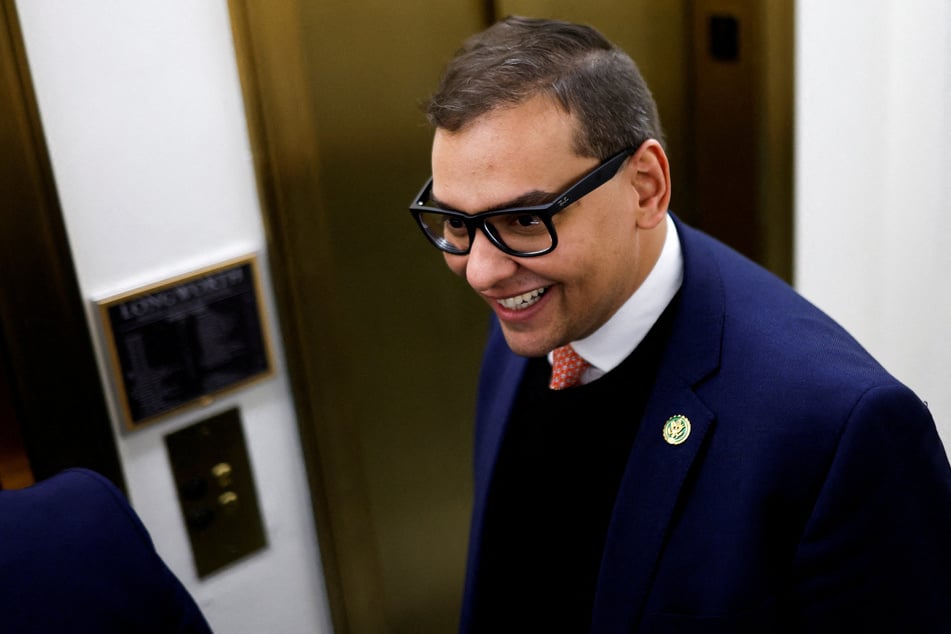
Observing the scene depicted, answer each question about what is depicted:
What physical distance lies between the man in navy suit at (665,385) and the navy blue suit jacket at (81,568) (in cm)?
63

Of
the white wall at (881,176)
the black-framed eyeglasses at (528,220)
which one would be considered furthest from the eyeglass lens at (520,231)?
the white wall at (881,176)

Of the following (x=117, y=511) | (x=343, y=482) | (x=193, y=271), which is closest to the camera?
(x=117, y=511)

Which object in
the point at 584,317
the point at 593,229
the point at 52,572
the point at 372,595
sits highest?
the point at 593,229

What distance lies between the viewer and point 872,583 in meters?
1.42

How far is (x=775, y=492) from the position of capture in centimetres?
145

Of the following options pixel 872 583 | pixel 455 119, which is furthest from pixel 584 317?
pixel 872 583

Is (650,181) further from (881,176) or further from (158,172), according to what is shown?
(881,176)

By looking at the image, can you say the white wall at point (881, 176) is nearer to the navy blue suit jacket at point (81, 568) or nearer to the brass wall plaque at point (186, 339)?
the brass wall plaque at point (186, 339)

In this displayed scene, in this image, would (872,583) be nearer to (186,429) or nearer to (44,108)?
(186,429)

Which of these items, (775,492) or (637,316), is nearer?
(775,492)

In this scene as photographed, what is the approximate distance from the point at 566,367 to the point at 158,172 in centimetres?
78

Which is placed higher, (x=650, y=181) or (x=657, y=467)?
(x=650, y=181)

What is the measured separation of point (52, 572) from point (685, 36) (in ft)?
6.59

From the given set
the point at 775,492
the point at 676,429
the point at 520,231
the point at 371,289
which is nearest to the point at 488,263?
the point at 520,231
